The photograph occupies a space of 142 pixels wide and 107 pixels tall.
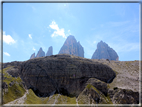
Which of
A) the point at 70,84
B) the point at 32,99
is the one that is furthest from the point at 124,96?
the point at 32,99

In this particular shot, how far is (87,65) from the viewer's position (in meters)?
104

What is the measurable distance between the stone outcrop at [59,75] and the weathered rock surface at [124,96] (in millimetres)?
23936

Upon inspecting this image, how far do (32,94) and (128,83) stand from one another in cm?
9113

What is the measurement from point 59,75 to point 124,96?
6080 cm

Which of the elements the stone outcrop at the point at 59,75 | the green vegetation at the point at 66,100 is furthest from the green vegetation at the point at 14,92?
the green vegetation at the point at 66,100

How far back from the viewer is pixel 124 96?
70.3 metres

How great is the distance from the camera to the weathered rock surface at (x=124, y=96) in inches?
2687

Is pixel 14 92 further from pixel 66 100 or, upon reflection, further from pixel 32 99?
pixel 66 100

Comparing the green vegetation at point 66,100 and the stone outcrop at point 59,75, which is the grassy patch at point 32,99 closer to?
the stone outcrop at point 59,75

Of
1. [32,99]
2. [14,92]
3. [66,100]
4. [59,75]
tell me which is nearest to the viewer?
[32,99]

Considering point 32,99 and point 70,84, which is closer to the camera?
point 32,99

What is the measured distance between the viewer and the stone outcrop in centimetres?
8644

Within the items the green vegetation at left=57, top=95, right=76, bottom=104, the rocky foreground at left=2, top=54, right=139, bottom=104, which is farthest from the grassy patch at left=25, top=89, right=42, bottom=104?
the green vegetation at left=57, top=95, right=76, bottom=104

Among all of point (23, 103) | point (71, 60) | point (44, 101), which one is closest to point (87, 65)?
point (71, 60)
